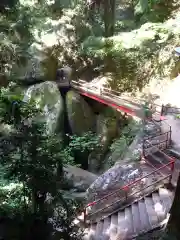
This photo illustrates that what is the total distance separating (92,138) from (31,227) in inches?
339

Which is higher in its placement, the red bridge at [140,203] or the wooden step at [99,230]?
the red bridge at [140,203]

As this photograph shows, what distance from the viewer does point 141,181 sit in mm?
8289

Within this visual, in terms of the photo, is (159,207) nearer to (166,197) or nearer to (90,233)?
(166,197)

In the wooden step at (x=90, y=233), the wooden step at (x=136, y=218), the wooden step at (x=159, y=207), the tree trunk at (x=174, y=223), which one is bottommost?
the wooden step at (x=90, y=233)

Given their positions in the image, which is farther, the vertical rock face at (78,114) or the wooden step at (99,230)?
the vertical rock face at (78,114)

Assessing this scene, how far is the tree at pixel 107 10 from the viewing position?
578 inches

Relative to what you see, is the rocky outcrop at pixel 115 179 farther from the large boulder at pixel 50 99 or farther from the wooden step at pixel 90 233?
the large boulder at pixel 50 99

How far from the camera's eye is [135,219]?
736 cm

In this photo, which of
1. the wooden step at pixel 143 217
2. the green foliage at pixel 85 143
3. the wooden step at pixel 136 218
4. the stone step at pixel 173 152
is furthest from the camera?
the green foliage at pixel 85 143

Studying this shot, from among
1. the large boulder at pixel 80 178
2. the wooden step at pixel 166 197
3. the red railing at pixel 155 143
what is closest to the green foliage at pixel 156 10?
the red railing at pixel 155 143

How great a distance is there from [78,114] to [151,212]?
879 cm

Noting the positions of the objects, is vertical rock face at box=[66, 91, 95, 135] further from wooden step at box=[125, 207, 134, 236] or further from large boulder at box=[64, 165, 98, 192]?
wooden step at box=[125, 207, 134, 236]

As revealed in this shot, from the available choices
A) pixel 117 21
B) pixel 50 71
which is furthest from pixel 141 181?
pixel 117 21

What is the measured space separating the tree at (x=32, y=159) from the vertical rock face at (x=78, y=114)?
9.21 meters
